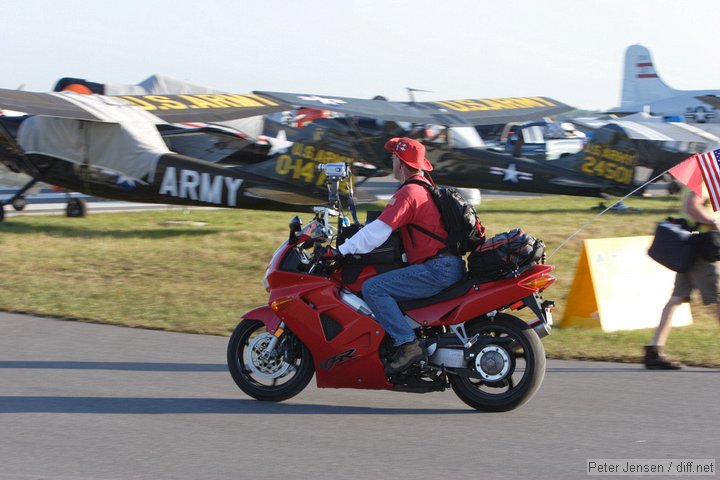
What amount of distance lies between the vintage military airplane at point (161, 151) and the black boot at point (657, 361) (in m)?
8.59

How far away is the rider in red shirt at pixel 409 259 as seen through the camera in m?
5.70

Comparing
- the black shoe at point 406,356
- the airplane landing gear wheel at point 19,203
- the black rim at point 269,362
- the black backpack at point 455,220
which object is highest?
the black backpack at point 455,220

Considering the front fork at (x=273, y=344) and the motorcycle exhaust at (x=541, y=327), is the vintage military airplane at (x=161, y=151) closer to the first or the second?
the front fork at (x=273, y=344)

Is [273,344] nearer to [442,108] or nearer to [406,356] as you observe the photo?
[406,356]

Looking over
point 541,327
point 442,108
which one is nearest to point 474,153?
point 442,108

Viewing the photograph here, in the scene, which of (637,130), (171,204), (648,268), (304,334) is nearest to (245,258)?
(171,204)

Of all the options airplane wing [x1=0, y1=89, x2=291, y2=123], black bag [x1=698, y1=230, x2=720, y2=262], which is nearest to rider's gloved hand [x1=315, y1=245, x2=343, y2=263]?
black bag [x1=698, y1=230, x2=720, y2=262]

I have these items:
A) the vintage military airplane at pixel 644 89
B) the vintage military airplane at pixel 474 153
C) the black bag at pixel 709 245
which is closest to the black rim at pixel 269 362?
the black bag at pixel 709 245

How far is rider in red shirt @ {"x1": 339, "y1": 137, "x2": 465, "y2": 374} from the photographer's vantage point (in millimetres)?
5703

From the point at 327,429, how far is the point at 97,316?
446 centimetres

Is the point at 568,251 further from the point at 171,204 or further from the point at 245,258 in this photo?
the point at 171,204

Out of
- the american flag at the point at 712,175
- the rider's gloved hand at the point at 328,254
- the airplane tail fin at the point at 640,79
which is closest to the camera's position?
the rider's gloved hand at the point at 328,254

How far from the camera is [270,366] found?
20.0 feet

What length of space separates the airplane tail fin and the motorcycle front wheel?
50.7 meters
